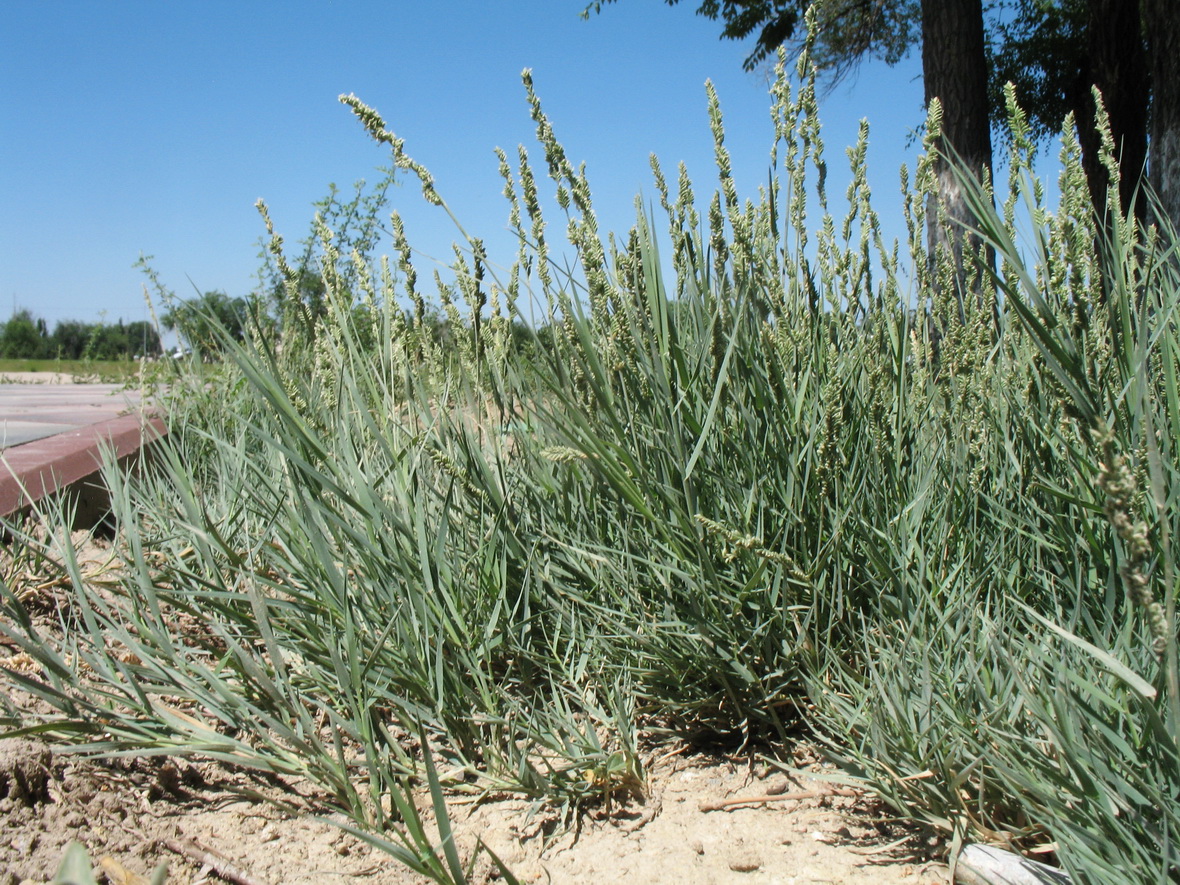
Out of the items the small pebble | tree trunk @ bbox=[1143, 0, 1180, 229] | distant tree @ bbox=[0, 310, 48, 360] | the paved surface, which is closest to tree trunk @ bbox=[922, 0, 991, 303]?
tree trunk @ bbox=[1143, 0, 1180, 229]

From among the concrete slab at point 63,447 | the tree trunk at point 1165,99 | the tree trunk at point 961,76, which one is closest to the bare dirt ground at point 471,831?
the concrete slab at point 63,447

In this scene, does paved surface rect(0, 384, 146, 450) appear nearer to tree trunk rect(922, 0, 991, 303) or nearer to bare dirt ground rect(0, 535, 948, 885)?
bare dirt ground rect(0, 535, 948, 885)

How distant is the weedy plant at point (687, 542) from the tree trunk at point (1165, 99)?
122 inches

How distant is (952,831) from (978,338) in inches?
30.8

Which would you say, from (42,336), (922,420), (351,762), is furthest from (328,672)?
(42,336)

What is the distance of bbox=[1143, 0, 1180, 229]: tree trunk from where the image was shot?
4.02m

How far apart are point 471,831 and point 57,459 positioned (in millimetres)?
2201

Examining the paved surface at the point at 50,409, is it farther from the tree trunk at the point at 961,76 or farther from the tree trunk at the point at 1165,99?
the tree trunk at the point at 961,76

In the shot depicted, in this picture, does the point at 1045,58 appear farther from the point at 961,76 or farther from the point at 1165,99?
the point at 1165,99

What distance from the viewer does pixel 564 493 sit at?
167 cm

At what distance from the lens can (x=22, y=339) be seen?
1022 inches

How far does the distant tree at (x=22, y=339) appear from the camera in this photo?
23359 millimetres

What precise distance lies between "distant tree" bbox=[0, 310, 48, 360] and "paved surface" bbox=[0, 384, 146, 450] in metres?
17.1

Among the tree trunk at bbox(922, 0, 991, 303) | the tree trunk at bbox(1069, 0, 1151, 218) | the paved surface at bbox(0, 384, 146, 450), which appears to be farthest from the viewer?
the tree trunk at bbox(1069, 0, 1151, 218)
